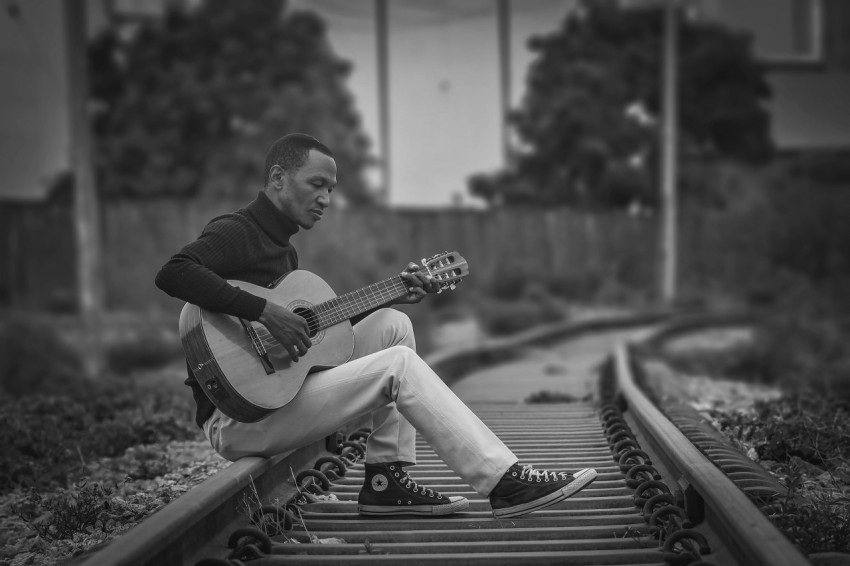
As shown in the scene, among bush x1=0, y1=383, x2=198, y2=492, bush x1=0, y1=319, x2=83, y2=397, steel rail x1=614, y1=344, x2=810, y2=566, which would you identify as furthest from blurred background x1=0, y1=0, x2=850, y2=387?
steel rail x1=614, y1=344, x2=810, y2=566

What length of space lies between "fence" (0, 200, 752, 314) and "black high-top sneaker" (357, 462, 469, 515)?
1517cm

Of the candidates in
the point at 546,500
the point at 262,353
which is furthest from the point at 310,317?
the point at 546,500

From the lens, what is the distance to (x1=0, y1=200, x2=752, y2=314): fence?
67.4 ft

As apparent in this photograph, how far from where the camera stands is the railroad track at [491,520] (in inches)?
123

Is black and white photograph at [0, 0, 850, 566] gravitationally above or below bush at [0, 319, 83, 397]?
above

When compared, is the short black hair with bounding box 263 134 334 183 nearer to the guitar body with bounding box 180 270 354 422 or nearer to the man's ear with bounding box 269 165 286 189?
the man's ear with bounding box 269 165 286 189

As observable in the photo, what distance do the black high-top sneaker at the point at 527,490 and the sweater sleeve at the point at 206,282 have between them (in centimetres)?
105

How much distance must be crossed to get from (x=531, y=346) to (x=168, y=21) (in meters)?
13.9

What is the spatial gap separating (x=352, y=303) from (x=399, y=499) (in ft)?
2.44

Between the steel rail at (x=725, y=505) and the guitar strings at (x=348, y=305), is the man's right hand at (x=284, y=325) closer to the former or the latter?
the guitar strings at (x=348, y=305)

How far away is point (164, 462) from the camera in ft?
17.5

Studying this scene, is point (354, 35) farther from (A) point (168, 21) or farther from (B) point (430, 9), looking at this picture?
(A) point (168, 21)

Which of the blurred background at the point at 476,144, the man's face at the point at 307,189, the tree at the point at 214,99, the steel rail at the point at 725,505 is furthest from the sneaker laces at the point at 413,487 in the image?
the tree at the point at 214,99

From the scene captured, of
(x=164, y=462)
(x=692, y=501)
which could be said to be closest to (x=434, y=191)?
(x=164, y=462)
